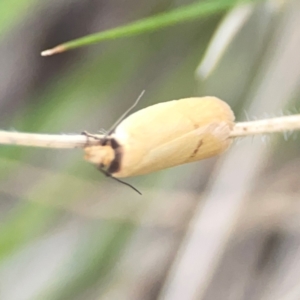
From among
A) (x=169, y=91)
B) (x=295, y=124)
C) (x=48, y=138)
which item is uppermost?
(x=169, y=91)

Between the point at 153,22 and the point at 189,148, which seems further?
the point at 153,22

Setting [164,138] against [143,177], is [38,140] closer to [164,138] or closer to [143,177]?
[164,138]

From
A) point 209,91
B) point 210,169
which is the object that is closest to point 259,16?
point 209,91

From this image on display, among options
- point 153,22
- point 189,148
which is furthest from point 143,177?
point 189,148

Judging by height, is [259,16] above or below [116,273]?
above

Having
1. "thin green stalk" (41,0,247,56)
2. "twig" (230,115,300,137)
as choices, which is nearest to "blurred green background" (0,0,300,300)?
"thin green stalk" (41,0,247,56)

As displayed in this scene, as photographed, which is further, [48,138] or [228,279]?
[228,279]

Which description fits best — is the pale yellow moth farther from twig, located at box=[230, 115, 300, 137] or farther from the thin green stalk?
the thin green stalk

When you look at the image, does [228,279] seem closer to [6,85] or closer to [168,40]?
[168,40]
